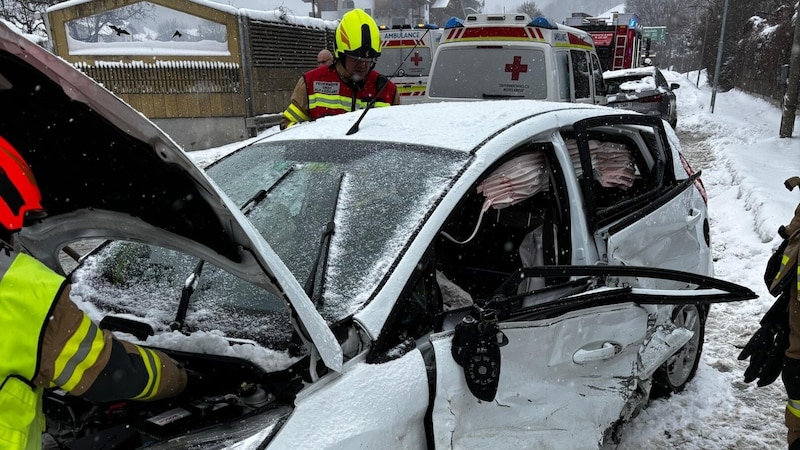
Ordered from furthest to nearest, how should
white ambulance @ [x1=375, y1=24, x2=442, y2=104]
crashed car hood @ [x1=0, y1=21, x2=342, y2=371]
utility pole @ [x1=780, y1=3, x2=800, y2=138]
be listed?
white ambulance @ [x1=375, y1=24, x2=442, y2=104] → utility pole @ [x1=780, y1=3, x2=800, y2=138] → crashed car hood @ [x1=0, y1=21, x2=342, y2=371]

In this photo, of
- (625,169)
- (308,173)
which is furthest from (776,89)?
(308,173)

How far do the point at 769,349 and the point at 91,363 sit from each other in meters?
2.74

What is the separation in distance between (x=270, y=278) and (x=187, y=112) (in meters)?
12.0

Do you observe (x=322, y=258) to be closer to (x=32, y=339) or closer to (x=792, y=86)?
(x=32, y=339)

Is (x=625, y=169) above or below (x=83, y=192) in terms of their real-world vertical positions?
below

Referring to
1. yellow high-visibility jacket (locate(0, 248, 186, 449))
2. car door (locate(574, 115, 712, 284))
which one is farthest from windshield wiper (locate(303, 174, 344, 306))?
car door (locate(574, 115, 712, 284))

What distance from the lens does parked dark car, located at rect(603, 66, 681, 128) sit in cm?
1204

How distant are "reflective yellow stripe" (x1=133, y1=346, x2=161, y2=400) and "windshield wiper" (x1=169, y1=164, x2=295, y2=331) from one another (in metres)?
0.36

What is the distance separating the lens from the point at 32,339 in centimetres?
119

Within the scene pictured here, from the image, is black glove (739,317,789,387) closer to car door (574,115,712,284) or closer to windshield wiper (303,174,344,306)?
car door (574,115,712,284)

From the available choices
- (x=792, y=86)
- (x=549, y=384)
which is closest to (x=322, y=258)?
(x=549, y=384)

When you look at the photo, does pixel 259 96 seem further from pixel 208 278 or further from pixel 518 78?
pixel 208 278

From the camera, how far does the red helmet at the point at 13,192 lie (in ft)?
3.90

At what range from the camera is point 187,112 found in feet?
40.9
